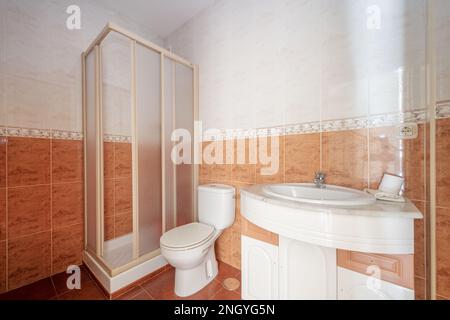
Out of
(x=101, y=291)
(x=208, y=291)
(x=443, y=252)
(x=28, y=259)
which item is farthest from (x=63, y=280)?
(x=443, y=252)

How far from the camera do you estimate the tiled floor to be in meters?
1.20

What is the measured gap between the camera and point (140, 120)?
4.47 ft

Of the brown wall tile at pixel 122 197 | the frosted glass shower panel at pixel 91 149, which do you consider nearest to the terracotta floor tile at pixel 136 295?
the frosted glass shower panel at pixel 91 149

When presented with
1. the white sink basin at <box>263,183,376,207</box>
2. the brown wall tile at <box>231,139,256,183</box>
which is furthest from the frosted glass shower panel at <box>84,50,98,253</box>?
the white sink basin at <box>263,183,376,207</box>

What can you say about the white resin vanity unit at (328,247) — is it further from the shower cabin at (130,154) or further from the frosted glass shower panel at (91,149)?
the frosted glass shower panel at (91,149)

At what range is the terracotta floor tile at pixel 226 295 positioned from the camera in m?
1.19

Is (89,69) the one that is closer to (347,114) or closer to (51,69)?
(51,69)

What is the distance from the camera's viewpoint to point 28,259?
134 centimetres

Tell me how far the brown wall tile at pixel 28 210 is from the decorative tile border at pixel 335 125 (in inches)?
58.8

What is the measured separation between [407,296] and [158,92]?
185cm

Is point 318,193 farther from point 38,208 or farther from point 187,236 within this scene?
point 38,208

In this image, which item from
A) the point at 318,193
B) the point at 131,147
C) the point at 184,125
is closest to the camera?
the point at 318,193

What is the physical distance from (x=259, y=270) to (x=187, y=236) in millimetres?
527
